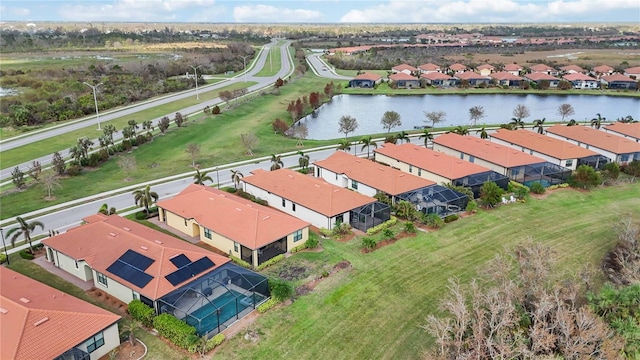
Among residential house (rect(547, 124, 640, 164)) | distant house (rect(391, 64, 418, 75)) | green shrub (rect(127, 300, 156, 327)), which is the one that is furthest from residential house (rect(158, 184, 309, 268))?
distant house (rect(391, 64, 418, 75))

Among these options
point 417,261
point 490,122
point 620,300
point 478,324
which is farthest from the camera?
point 490,122

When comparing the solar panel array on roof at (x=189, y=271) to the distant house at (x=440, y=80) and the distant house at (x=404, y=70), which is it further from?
the distant house at (x=404, y=70)

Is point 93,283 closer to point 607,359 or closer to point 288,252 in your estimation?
point 288,252

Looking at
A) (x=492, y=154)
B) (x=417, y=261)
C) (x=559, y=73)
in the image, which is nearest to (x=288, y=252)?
(x=417, y=261)

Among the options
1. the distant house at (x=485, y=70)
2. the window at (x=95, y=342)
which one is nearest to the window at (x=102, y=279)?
the window at (x=95, y=342)

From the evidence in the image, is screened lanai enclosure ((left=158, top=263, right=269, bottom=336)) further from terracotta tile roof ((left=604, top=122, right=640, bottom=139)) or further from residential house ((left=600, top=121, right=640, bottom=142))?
terracotta tile roof ((left=604, top=122, right=640, bottom=139))

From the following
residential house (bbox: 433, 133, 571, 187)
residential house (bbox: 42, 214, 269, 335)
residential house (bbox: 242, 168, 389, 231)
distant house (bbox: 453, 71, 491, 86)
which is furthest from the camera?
distant house (bbox: 453, 71, 491, 86)
